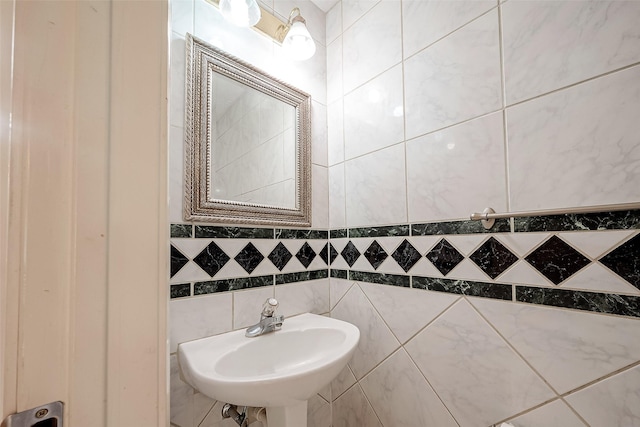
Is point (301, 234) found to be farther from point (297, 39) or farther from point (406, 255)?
point (297, 39)

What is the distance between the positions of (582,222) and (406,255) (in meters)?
0.50

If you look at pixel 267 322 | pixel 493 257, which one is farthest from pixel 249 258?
pixel 493 257

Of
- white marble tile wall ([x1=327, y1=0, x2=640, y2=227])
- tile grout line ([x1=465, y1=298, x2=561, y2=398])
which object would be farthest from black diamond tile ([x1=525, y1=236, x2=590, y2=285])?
tile grout line ([x1=465, y1=298, x2=561, y2=398])

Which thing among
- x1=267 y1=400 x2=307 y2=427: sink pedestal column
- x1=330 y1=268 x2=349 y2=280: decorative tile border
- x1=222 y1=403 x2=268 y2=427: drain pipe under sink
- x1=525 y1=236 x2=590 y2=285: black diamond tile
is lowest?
x1=222 y1=403 x2=268 y2=427: drain pipe under sink

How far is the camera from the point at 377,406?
3.58 feet

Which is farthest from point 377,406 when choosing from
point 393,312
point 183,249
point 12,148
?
point 12,148

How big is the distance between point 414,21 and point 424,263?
94 centimetres

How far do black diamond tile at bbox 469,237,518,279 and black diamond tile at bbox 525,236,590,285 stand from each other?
5 cm

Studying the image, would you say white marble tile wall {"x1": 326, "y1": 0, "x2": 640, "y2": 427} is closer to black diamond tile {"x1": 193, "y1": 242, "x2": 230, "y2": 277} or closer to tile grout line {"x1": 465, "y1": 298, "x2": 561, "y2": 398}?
tile grout line {"x1": 465, "y1": 298, "x2": 561, "y2": 398}

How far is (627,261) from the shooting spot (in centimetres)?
61

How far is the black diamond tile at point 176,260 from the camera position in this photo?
868mm

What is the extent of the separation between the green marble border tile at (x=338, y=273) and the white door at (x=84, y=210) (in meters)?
0.95

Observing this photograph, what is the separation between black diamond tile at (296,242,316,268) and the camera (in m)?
1.22

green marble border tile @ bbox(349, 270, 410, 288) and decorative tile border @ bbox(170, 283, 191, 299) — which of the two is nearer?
decorative tile border @ bbox(170, 283, 191, 299)
